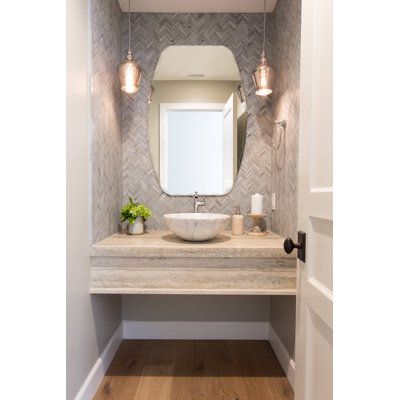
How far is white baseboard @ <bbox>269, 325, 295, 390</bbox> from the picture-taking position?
178 centimetres

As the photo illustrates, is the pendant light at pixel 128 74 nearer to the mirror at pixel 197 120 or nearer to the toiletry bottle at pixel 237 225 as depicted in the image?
the mirror at pixel 197 120

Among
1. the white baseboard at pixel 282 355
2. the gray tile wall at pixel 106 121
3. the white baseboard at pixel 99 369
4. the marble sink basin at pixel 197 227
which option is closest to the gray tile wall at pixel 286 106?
the marble sink basin at pixel 197 227

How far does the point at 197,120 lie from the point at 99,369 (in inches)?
64.5

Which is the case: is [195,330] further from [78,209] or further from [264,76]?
[264,76]

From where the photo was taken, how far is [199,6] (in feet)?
7.32

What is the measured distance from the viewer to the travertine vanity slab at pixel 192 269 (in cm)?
168

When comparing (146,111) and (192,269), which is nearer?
(192,269)

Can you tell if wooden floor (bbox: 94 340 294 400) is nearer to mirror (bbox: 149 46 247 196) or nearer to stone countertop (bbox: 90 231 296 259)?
stone countertop (bbox: 90 231 296 259)

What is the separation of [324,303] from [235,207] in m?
1.41

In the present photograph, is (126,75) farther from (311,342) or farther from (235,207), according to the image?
(311,342)

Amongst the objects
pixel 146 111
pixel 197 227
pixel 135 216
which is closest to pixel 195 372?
pixel 197 227
